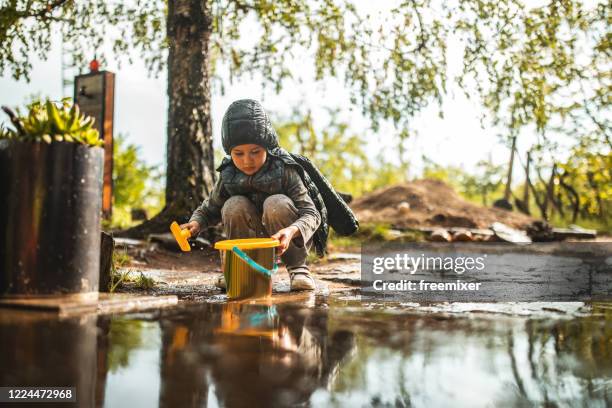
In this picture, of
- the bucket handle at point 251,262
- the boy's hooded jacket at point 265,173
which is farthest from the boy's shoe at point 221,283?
the bucket handle at point 251,262

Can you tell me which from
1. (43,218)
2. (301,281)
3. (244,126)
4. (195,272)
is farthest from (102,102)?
(43,218)

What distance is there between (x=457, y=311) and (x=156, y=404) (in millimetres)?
1893

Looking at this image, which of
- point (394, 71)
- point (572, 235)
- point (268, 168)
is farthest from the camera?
point (572, 235)

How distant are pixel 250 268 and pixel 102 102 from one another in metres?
5.44

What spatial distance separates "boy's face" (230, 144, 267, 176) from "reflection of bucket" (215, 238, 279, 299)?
61 centimetres

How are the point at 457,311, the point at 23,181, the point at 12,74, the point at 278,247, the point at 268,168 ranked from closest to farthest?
the point at 23,181, the point at 457,311, the point at 278,247, the point at 268,168, the point at 12,74

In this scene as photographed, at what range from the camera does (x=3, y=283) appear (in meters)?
2.52

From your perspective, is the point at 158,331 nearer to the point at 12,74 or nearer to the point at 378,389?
the point at 378,389

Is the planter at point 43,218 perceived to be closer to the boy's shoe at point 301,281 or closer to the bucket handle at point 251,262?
the bucket handle at point 251,262

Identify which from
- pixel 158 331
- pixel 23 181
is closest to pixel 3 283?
pixel 23 181

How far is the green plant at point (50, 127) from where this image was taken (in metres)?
2.53

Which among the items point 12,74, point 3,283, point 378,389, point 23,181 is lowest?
point 378,389

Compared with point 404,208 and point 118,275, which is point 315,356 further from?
point 404,208

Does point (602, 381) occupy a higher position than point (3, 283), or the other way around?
point (3, 283)
